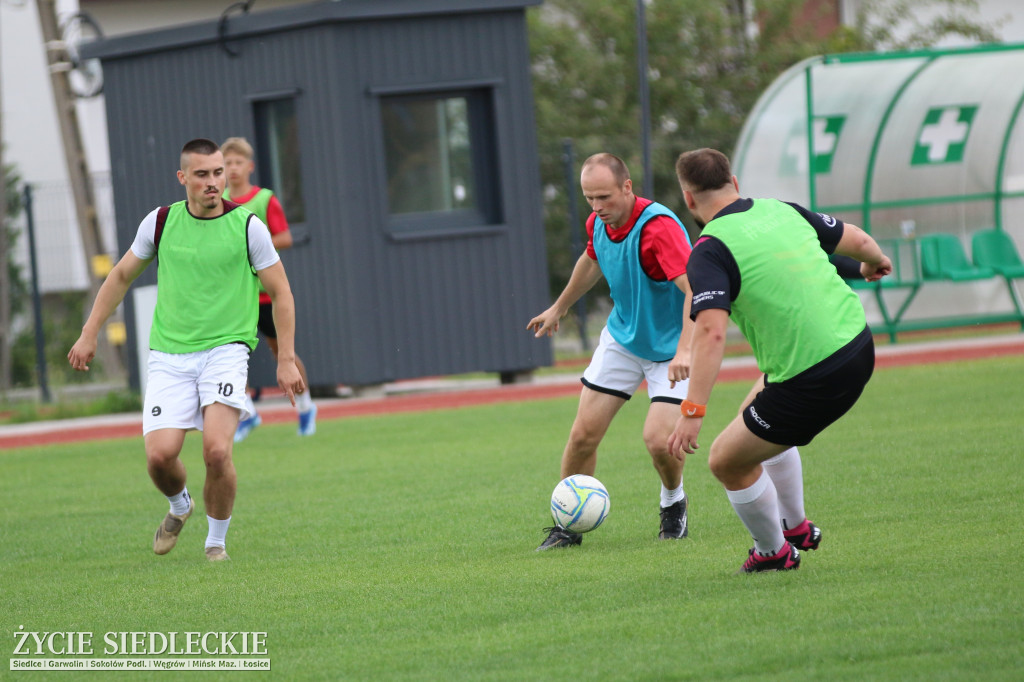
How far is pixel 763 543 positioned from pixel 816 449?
4124mm

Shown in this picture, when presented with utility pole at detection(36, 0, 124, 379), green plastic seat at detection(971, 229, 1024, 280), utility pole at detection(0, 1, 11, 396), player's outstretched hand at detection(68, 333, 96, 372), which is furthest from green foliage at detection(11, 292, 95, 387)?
player's outstretched hand at detection(68, 333, 96, 372)

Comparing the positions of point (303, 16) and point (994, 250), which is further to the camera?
point (994, 250)

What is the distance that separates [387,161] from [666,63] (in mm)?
10990

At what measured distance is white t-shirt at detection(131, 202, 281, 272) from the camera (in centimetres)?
721

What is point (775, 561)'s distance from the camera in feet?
19.0

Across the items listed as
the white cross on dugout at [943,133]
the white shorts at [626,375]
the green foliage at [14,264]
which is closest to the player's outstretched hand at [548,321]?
the white shorts at [626,375]

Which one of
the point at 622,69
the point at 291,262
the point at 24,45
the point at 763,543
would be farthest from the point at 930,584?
the point at 24,45

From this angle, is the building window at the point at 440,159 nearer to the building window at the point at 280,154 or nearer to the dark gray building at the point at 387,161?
the dark gray building at the point at 387,161

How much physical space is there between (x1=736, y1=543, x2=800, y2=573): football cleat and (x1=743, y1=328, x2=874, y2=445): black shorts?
21.2 inches

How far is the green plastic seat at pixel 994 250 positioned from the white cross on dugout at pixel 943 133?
51.5 inches

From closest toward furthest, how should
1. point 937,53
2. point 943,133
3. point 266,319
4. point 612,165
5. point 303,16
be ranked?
point 612,165
point 266,319
point 303,16
point 937,53
point 943,133

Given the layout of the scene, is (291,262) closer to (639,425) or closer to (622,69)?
(639,425)

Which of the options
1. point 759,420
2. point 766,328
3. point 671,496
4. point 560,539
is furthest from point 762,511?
point 560,539

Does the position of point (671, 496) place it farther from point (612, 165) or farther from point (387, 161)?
point (387, 161)
